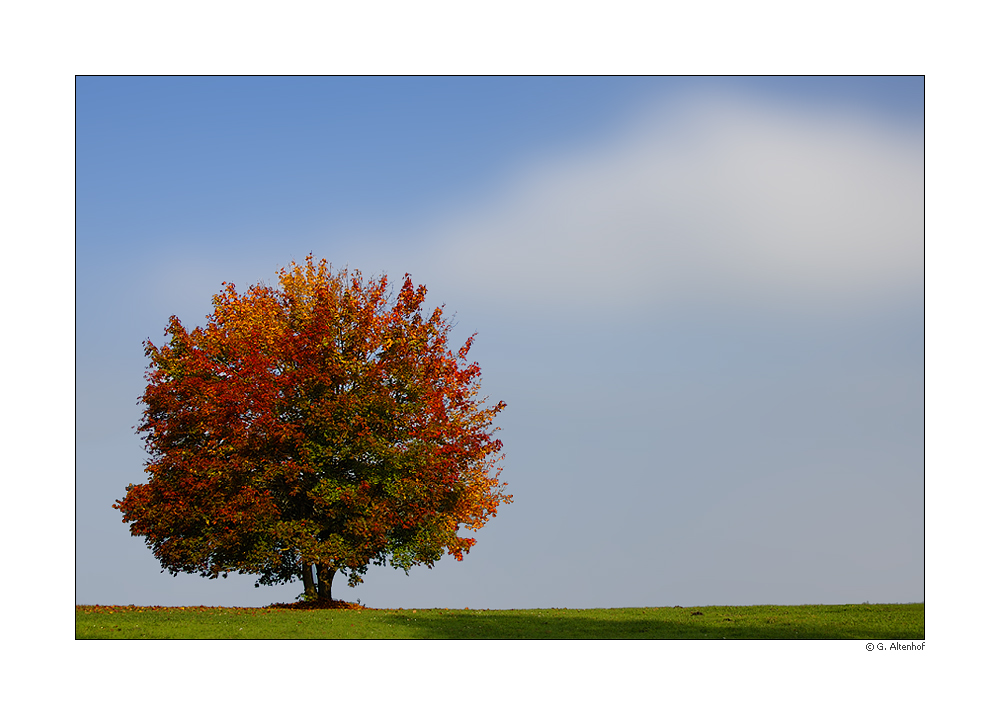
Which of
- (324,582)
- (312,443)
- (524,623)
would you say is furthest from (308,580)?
(524,623)

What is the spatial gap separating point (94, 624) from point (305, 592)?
7522 mm

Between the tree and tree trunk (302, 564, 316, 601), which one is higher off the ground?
the tree

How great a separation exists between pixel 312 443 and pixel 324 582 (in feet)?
15.7

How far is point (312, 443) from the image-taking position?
27094 mm

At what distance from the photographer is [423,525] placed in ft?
92.7

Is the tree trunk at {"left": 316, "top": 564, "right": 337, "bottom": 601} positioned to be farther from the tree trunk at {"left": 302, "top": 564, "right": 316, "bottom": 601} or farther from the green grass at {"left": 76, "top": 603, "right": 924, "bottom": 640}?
the green grass at {"left": 76, "top": 603, "right": 924, "bottom": 640}

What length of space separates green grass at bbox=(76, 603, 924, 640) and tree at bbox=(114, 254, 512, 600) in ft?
7.39

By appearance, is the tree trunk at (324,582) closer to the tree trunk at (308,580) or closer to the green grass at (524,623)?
the tree trunk at (308,580)

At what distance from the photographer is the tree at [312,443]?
27.0m

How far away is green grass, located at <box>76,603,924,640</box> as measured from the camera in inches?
813

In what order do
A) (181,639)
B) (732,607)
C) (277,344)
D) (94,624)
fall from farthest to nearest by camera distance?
(277,344), (732,607), (94,624), (181,639)

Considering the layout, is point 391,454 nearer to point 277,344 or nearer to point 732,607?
point 277,344
